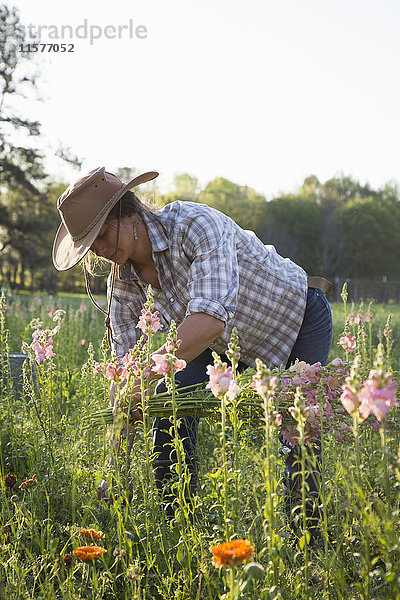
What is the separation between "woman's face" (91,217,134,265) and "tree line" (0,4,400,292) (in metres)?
26.2

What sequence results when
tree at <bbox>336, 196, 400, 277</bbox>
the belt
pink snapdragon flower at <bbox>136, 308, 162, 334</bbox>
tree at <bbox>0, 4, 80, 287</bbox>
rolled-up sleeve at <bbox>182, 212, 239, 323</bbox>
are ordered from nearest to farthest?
pink snapdragon flower at <bbox>136, 308, 162, 334</bbox>, rolled-up sleeve at <bbox>182, 212, 239, 323</bbox>, the belt, tree at <bbox>0, 4, 80, 287</bbox>, tree at <bbox>336, 196, 400, 277</bbox>

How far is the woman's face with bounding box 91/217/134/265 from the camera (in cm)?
255

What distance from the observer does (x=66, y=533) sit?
7.63 ft

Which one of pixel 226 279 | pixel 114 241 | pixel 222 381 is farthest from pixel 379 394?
pixel 114 241

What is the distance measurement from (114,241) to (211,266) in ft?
1.56

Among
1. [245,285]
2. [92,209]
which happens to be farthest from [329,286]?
[92,209]

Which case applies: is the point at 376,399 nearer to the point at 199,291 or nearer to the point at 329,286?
the point at 199,291

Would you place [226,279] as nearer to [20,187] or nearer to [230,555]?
[230,555]

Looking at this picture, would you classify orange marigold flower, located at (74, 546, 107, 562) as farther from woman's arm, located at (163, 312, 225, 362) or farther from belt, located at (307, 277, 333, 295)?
belt, located at (307, 277, 333, 295)

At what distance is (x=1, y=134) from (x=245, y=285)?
27312mm

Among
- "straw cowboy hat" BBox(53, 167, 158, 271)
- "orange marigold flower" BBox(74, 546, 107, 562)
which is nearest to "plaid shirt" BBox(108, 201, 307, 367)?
"straw cowboy hat" BBox(53, 167, 158, 271)

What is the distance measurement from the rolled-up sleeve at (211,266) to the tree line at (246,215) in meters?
26.3

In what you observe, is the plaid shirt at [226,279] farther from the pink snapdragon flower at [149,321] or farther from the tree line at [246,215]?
the tree line at [246,215]

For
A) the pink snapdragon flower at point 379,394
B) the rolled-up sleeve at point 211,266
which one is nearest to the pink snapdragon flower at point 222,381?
the pink snapdragon flower at point 379,394
